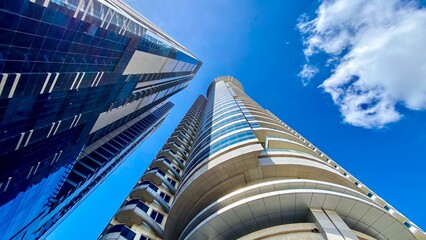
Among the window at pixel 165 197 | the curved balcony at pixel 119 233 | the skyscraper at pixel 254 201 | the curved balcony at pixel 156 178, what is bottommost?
the curved balcony at pixel 119 233

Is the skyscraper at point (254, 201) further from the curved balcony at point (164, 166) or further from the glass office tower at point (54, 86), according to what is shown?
the glass office tower at point (54, 86)

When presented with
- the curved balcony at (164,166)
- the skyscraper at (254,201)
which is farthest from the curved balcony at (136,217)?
the curved balcony at (164,166)

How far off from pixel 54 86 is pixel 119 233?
18845 millimetres

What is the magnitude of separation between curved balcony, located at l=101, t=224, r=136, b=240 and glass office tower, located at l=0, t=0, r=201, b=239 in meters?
15.8

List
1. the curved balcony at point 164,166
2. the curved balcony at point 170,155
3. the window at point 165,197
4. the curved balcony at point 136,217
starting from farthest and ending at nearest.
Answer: the curved balcony at point 170,155
the curved balcony at point 164,166
the window at point 165,197
the curved balcony at point 136,217

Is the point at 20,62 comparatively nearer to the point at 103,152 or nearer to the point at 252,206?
the point at 252,206

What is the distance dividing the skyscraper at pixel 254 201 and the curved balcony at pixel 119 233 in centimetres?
9

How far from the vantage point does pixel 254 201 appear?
16844 mm

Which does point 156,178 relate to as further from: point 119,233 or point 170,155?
point 119,233

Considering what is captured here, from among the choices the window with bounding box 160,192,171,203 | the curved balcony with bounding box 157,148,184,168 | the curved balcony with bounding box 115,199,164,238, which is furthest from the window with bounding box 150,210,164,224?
the curved balcony with bounding box 157,148,184,168

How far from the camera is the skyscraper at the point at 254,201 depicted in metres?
16.4

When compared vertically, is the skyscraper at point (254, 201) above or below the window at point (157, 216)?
above

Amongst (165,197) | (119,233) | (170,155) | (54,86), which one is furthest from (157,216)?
(54,86)

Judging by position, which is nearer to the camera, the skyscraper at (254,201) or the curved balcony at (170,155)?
the skyscraper at (254,201)
